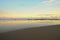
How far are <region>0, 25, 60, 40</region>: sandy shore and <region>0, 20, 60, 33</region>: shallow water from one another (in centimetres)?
6

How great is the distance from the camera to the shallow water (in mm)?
1116

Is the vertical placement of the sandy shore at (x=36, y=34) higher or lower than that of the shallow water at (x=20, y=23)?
lower

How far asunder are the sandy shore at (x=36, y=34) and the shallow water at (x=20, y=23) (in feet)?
0.18

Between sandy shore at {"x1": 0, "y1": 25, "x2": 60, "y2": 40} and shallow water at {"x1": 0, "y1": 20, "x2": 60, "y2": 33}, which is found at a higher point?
shallow water at {"x1": 0, "y1": 20, "x2": 60, "y2": 33}

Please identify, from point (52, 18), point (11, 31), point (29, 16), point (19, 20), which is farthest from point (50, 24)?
point (11, 31)

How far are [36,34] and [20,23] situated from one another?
0.88 ft

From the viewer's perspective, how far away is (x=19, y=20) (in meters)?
1.10

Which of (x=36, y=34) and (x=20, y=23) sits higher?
(x=20, y=23)

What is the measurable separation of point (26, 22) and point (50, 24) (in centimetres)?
33

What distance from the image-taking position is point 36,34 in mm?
1124

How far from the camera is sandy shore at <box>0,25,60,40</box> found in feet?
3.60

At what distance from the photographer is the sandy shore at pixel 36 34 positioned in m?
1.10

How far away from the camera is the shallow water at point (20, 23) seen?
1116 millimetres

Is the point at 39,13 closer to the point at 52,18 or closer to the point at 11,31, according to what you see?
the point at 52,18
